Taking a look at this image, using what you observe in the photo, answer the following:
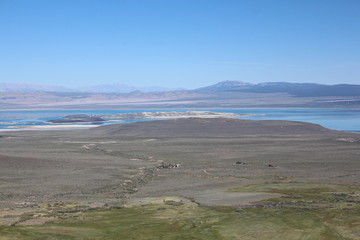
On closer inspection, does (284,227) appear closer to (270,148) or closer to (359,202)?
(359,202)

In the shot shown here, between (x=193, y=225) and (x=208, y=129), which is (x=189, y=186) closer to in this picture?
(x=193, y=225)

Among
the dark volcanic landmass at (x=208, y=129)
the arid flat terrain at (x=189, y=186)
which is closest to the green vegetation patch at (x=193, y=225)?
the arid flat terrain at (x=189, y=186)

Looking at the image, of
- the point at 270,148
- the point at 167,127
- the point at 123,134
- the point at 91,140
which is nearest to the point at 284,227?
the point at 270,148

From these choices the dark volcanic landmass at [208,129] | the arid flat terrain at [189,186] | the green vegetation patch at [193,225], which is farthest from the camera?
the dark volcanic landmass at [208,129]

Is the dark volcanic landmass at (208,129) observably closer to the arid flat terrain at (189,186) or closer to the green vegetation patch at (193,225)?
the arid flat terrain at (189,186)

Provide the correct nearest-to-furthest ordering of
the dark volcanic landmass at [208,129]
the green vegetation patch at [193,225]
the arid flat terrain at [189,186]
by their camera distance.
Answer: the green vegetation patch at [193,225], the arid flat terrain at [189,186], the dark volcanic landmass at [208,129]

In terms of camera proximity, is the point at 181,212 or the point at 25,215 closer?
the point at 25,215

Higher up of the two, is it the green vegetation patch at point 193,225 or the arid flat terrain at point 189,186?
the green vegetation patch at point 193,225

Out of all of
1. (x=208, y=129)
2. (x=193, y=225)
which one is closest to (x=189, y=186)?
(x=193, y=225)

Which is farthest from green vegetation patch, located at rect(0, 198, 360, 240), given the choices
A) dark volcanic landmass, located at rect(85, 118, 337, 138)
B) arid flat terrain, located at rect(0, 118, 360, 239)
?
Answer: dark volcanic landmass, located at rect(85, 118, 337, 138)
